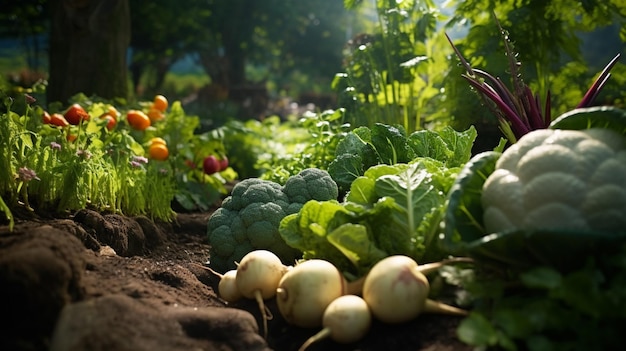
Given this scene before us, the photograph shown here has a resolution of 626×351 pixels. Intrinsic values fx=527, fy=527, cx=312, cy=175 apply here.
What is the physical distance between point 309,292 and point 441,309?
1.71 ft

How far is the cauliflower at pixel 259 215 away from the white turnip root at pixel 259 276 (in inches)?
25.6

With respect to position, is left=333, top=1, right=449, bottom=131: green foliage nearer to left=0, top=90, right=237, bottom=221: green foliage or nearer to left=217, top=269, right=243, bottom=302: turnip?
left=0, top=90, right=237, bottom=221: green foliage

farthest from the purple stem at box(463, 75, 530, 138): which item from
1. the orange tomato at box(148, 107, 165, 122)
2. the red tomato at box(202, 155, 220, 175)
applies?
the orange tomato at box(148, 107, 165, 122)

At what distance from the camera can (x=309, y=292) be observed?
214cm

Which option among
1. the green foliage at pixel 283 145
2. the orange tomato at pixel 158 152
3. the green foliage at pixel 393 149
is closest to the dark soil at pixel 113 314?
the green foliage at pixel 393 149

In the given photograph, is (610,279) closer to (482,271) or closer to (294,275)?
(482,271)

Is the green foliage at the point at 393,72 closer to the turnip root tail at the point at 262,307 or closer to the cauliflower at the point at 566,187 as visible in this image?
the turnip root tail at the point at 262,307

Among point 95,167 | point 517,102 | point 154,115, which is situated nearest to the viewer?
point 517,102

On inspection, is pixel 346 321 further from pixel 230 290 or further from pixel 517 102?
pixel 517 102

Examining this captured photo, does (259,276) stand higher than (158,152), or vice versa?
(158,152)

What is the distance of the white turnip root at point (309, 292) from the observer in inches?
84.2

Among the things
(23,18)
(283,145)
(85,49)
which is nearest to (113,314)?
(85,49)

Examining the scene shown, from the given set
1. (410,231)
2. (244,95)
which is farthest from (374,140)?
(244,95)

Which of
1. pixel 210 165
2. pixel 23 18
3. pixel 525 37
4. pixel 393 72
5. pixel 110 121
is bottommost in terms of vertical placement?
pixel 210 165
